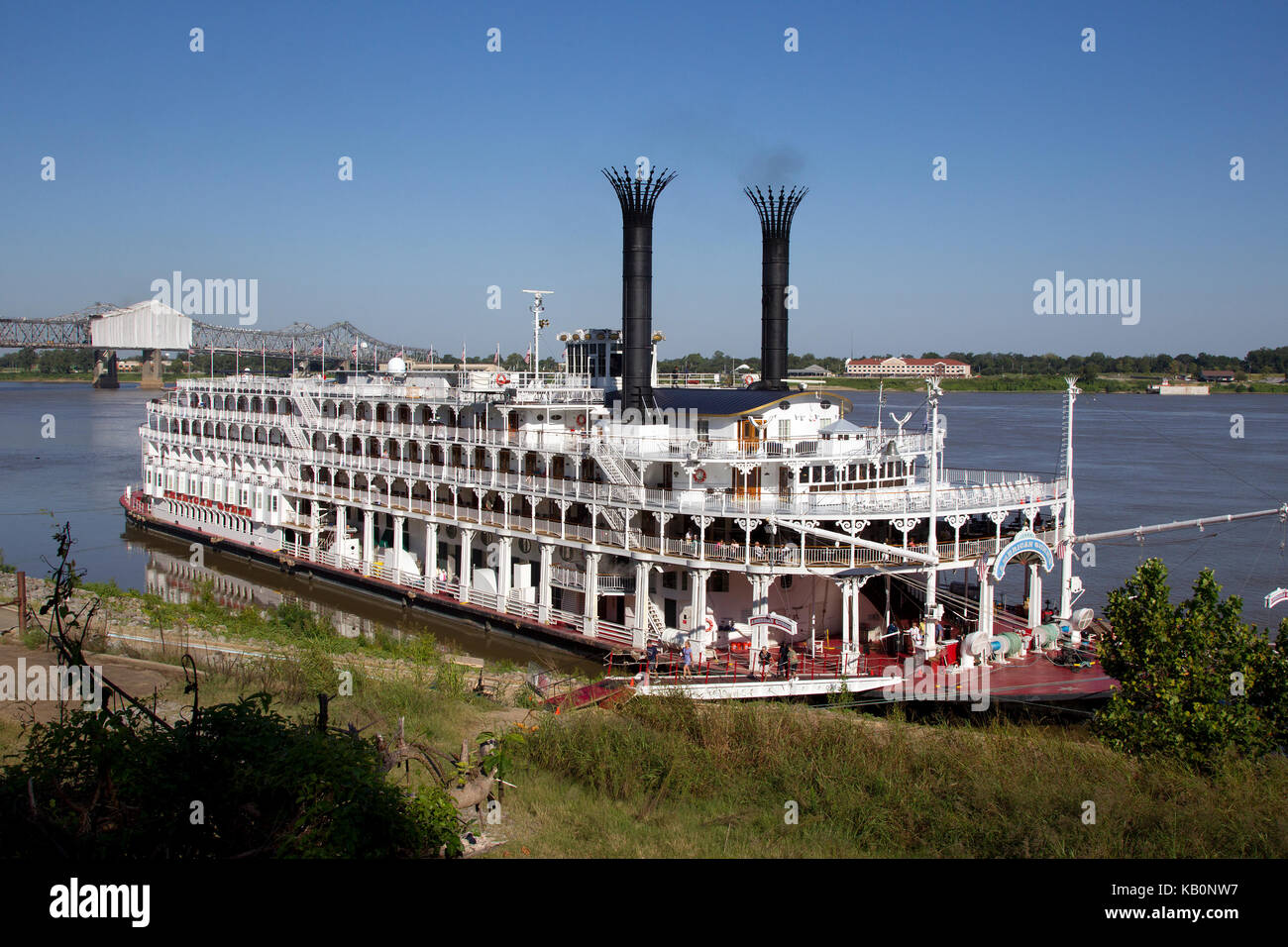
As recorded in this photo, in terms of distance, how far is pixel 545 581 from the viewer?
31453 mm

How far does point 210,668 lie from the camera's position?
22.0m

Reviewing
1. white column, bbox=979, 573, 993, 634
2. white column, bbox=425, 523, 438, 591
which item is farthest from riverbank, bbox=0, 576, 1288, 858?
white column, bbox=425, 523, 438, 591

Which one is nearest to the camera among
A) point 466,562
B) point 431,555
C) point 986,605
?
point 986,605

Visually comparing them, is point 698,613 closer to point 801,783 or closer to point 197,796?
point 801,783

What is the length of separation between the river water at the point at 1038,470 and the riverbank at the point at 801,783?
11254 millimetres

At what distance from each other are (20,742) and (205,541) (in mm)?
34073

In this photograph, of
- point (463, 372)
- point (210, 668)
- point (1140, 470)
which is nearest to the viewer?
point (210, 668)

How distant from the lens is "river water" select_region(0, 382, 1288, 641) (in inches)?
1529

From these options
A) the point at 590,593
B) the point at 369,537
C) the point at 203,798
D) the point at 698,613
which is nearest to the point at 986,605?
the point at 698,613

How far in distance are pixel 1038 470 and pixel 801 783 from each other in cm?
5340

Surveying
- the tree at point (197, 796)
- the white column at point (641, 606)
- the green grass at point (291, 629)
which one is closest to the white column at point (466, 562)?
the green grass at point (291, 629)

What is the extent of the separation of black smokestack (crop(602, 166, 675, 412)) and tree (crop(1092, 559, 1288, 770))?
16029 millimetres
